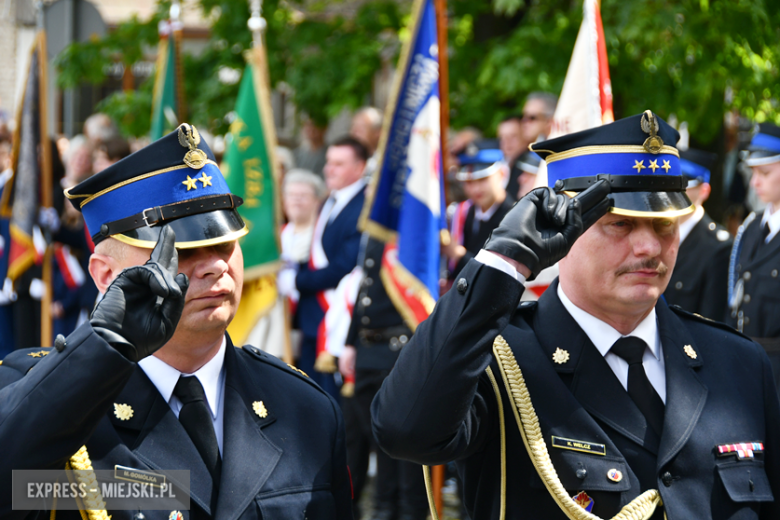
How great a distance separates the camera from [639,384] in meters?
2.62

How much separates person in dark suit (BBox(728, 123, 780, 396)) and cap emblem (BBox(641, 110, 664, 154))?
2.91m

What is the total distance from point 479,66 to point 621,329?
6.67 metres

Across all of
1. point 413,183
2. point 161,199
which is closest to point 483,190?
point 413,183

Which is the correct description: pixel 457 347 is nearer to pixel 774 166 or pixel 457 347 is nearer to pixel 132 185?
pixel 132 185

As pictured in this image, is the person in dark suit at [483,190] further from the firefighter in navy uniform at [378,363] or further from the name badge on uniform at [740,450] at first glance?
the name badge on uniform at [740,450]

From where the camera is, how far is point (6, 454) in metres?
1.95

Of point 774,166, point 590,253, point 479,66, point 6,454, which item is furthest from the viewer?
point 479,66

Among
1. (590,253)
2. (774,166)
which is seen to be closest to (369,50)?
(774,166)

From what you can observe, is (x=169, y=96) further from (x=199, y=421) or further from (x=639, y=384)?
(x=639, y=384)

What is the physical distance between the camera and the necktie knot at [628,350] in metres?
2.65

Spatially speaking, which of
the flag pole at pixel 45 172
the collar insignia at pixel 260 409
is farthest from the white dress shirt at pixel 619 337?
the flag pole at pixel 45 172

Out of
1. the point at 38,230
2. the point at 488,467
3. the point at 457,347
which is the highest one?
the point at 457,347

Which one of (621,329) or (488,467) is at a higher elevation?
(621,329)

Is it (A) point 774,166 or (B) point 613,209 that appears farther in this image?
(A) point 774,166
